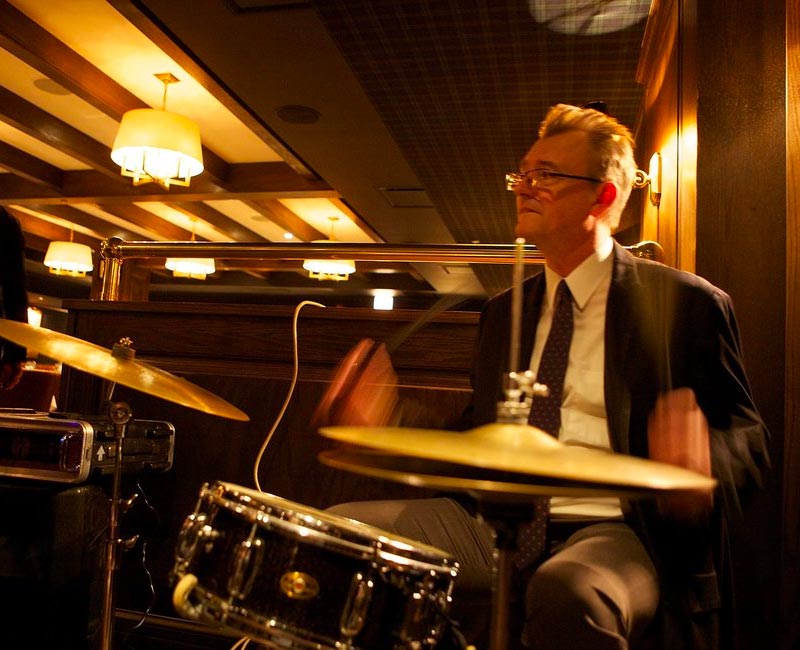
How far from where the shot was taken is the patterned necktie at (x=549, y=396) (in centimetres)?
140

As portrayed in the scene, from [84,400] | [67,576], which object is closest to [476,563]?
[67,576]

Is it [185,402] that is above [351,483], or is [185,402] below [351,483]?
above

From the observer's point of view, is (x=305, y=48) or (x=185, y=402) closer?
(x=185, y=402)

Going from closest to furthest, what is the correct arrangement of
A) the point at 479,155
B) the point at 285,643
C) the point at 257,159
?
the point at 285,643, the point at 479,155, the point at 257,159

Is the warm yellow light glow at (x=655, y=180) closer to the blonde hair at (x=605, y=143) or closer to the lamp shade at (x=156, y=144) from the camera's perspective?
the blonde hair at (x=605, y=143)

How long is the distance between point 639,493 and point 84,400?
2076 mm

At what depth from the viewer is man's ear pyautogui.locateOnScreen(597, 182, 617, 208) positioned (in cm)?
163

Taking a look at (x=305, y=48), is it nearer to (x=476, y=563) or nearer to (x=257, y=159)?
(x=257, y=159)

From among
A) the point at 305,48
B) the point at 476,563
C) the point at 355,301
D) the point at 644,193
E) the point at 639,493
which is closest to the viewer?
the point at 639,493

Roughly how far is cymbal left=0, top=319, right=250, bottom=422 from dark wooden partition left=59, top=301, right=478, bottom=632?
76cm

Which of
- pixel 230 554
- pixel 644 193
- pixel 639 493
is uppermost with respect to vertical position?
pixel 644 193

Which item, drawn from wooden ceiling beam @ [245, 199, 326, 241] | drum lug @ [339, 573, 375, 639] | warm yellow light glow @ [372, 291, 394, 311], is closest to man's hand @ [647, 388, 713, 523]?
drum lug @ [339, 573, 375, 639]

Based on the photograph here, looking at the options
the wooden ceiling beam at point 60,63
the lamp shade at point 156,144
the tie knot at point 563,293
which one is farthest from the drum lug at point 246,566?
the wooden ceiling beam at point 60,63

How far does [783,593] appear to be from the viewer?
5.08ft
